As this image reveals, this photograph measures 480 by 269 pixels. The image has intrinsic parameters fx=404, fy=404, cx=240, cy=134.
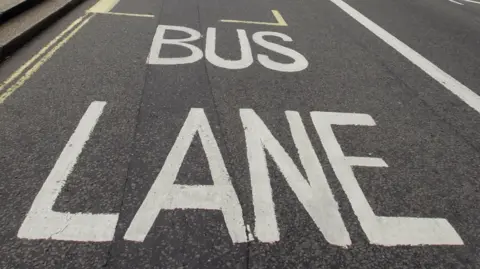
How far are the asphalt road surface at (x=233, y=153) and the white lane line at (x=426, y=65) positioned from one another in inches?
2.4

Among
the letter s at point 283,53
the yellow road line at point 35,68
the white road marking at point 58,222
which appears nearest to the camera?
the white road marking at point 58,222

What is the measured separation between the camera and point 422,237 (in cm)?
289

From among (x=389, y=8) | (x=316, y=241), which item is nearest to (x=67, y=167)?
(x=316, y=241)

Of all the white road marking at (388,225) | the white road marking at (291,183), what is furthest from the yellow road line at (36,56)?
the white road marking at (388,225)

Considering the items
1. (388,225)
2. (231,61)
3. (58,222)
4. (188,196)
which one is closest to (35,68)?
(231,61)

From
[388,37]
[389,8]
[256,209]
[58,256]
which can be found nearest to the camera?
[58,256]

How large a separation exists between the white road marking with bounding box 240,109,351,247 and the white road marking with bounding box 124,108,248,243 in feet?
0.56

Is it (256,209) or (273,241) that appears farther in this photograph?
(256,209)

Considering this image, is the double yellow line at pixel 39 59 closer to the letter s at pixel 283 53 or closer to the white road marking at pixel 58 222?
the white road marking at pixel 58 222

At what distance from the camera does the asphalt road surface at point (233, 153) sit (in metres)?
2.71

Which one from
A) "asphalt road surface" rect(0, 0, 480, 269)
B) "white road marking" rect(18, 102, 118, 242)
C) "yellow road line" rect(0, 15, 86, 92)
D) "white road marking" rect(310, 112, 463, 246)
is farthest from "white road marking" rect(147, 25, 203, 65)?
"white road marking" rect(310, 112, 463, 246)

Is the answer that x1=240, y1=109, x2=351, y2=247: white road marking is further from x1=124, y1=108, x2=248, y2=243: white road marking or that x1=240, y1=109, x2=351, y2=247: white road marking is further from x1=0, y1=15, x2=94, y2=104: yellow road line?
x1=0, y1=15, x2=94, y2=104: yellow road line

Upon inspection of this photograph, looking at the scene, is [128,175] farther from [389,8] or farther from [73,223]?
[389,8]

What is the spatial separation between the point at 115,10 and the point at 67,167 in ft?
18.2
